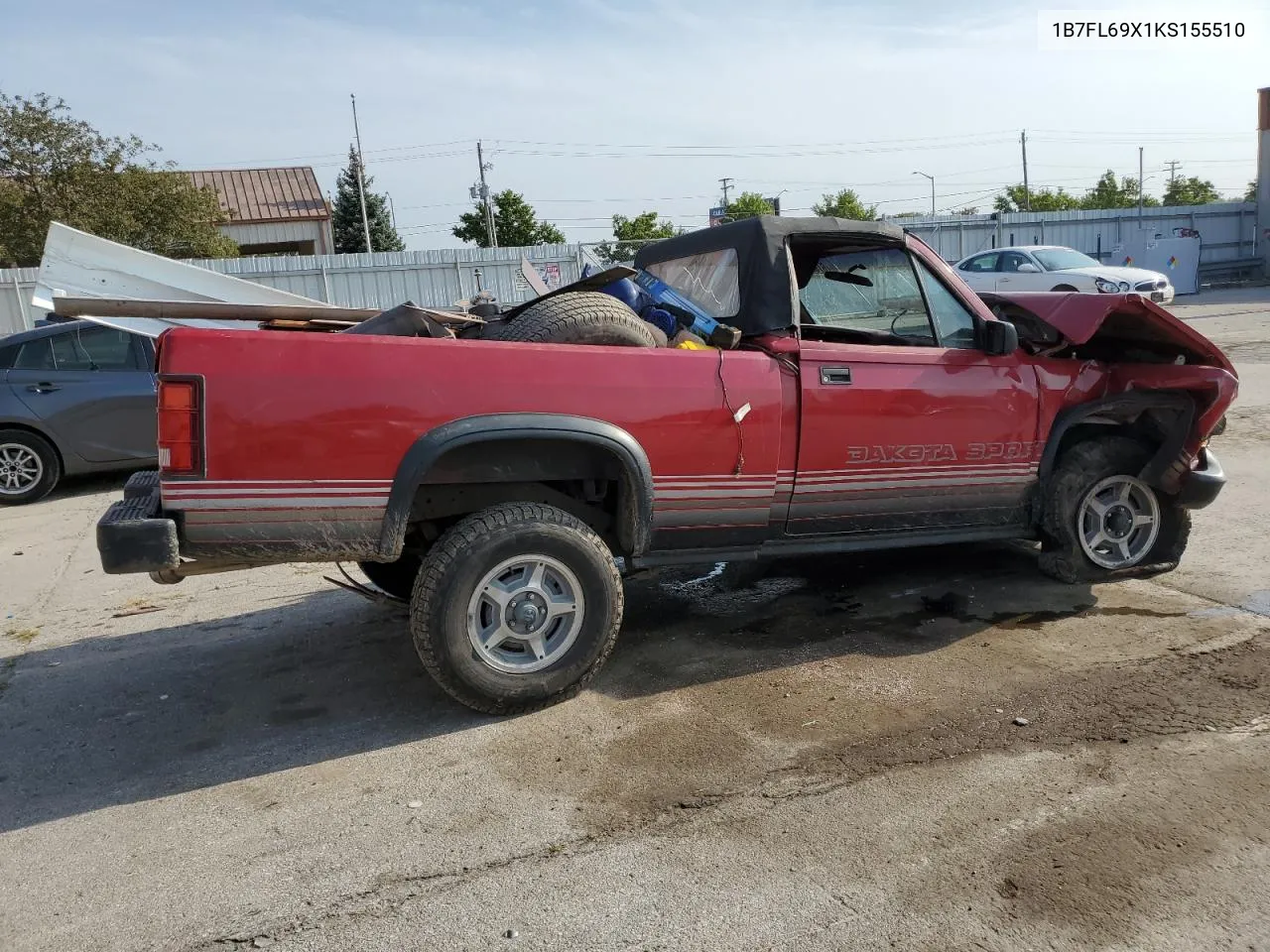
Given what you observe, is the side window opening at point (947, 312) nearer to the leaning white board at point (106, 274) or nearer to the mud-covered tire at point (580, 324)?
the mud-covered tire at point (580, 324)

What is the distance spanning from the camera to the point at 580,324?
409 centimetres

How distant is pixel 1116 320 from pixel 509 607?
3.47 metres

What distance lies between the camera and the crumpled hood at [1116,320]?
4.87 metres

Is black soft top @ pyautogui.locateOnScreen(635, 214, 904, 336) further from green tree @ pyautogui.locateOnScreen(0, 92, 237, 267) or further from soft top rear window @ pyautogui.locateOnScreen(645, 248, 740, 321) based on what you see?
green tree @ pyautogui.locateOnScreen(0, 92, 237, 267)

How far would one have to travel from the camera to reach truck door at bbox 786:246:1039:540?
442 centimetres

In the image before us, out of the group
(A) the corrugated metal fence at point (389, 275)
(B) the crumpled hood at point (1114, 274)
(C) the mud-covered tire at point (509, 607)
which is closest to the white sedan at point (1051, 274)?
(B) the crumpled hood at point (1114, 274)

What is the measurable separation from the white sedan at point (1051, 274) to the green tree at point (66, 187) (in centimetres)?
2127

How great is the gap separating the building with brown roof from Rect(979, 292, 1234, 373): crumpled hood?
3760 centimetres

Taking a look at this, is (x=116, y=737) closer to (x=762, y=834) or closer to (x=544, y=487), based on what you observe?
(x=544, y=487)

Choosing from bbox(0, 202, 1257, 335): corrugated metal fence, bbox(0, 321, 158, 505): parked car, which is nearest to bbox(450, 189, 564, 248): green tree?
bbox(0, 202, 1257, 335): corrugated metal fence

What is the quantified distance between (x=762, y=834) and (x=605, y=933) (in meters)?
0.65

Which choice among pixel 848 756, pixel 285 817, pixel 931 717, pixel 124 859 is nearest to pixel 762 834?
pixel 848 756

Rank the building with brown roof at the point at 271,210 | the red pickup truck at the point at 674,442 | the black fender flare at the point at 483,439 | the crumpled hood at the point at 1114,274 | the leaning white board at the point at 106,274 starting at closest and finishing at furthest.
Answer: the red pickup truck at the point at 674,442, the black fender flare at the point at 483,439, the leaning white board at the point at 106,274, the crumpled hood at the point at 1114,274, the building with brown roof at the point at 271,210

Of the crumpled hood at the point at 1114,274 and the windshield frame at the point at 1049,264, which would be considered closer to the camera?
the crumpled hood at the point at 1114,274
